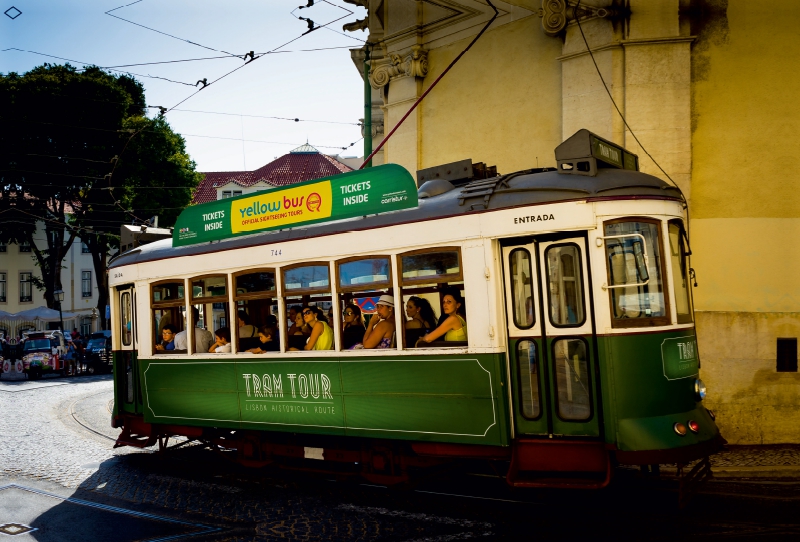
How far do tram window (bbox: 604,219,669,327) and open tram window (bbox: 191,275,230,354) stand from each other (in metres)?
4.58

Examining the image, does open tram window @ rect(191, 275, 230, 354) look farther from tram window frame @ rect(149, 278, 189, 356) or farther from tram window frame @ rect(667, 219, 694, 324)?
tram window frame @ rect(667, 219, 694, 324)

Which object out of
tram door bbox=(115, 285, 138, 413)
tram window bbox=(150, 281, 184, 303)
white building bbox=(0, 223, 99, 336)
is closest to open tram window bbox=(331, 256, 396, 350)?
tram window bbox=(150, 281, 184, 303)

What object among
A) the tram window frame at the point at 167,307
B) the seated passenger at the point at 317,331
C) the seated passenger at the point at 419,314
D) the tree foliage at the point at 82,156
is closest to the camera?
the seated passenger at the point at 419,314

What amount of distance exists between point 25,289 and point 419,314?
53.1m

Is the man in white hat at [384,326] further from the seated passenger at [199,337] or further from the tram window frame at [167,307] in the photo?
the tram window frame at [167,307]

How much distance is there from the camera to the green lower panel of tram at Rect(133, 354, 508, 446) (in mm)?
7242

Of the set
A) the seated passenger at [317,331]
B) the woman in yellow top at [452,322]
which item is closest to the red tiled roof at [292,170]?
the seated passenger at [317,331]

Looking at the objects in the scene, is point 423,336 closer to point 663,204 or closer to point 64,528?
point 663,204

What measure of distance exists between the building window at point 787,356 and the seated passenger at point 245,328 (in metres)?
6.77

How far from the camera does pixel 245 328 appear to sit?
9.34 metres

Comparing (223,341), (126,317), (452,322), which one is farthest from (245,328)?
(452,322)

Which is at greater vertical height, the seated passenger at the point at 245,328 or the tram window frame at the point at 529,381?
the seated passenger at the point at 245,328

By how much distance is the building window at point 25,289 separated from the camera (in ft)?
177

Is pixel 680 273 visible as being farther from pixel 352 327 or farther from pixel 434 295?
pixel 352 327
